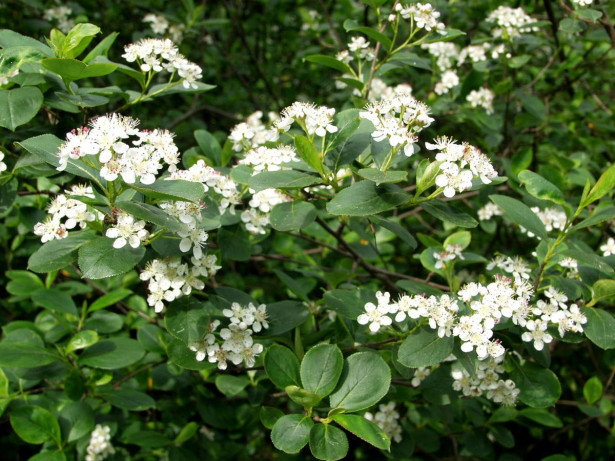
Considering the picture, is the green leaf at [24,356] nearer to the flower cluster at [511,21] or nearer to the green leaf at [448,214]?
the green leaf at [448,214]

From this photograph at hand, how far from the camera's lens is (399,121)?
4.30ft

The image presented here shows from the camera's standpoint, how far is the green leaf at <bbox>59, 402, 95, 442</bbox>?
169 centimetres

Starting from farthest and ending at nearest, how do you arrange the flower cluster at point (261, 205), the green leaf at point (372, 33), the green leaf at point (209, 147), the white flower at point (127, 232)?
the green leaf at point (209, 147) < the green leaf at point (372, 33) < the flower cluster at point (261, 205) < the white flower at point (127, 232)

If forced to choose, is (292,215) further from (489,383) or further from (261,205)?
(489,383)

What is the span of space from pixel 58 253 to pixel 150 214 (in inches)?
12.4

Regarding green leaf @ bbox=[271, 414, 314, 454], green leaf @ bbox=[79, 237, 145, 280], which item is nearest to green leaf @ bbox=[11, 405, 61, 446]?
green leaf @ bbox=[79, 237, 145, 280]

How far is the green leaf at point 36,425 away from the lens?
1.64 metres

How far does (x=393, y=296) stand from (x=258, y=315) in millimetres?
619

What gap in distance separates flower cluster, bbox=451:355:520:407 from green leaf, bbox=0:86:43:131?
1.29 meters

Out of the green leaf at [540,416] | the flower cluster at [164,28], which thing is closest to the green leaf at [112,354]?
the green leaf at [540,416]

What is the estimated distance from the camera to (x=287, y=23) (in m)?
4.05

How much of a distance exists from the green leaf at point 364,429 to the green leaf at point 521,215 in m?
0.66

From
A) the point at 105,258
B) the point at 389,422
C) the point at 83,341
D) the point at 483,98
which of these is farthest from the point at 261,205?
the point at 483,98

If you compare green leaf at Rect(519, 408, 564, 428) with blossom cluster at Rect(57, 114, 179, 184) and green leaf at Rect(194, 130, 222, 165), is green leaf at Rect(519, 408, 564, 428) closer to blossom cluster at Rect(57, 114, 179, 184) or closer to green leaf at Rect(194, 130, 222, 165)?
green leaf at Rect(194, 130, 222, 165)
